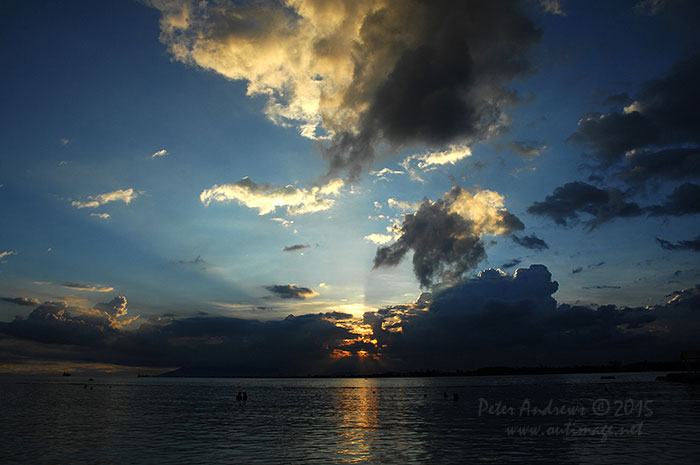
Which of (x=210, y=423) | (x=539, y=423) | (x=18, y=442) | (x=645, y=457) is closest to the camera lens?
(x=645, y=457)

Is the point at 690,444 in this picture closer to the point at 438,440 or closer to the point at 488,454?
the point at 488,454

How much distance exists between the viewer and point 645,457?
31891 millimetres

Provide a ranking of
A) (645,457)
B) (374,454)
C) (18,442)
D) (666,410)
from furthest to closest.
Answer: (666,410) → (18,442) → (374,454) → (645,457)

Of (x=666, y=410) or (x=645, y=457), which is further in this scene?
(x=666, y=410)

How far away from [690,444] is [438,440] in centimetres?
2123

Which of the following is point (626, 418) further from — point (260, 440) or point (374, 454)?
point (260, 440)

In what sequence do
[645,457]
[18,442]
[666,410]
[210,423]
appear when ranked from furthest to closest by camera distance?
[666,410] → [210,423] → [18,442] → [645,457]

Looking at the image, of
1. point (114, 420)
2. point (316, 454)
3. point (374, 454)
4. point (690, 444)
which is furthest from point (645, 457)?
point (114, 420)

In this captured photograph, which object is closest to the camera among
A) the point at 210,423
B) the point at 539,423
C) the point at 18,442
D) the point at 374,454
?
the point at 374,454

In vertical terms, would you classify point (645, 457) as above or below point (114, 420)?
above

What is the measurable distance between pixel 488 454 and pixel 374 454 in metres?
9.09

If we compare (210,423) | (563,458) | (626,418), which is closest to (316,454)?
(563,458)

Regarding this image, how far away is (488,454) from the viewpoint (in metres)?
33.7

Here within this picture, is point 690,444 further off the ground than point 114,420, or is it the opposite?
point 690,444
